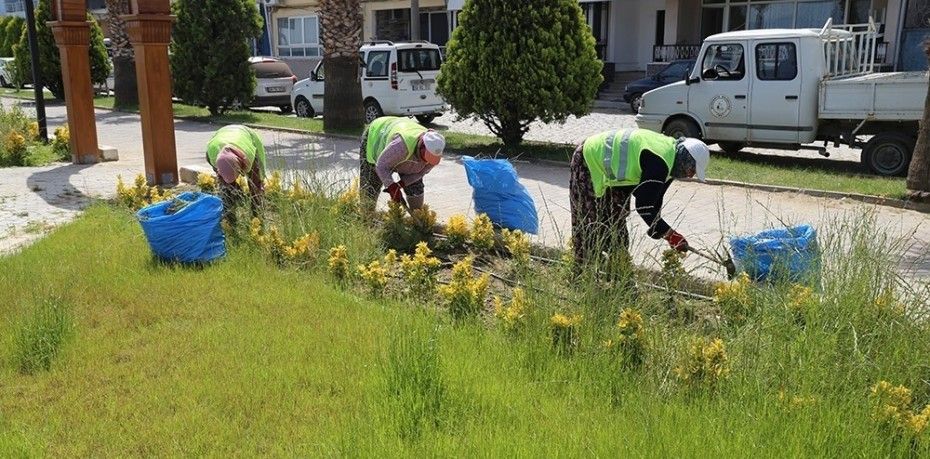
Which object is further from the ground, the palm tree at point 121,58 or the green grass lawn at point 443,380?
the palm tree at point 121,58

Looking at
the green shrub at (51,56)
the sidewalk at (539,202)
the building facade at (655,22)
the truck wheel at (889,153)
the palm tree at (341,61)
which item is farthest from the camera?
the green shrub at (51,56)

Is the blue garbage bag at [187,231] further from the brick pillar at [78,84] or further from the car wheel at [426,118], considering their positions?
the car wheel at [426,118]

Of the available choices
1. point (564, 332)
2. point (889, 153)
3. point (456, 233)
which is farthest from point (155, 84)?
point (889, 153)

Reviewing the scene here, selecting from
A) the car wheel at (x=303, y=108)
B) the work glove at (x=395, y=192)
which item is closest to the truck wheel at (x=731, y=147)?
the work glove at (x=395, y=192)

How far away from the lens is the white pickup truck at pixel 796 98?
10.8 m

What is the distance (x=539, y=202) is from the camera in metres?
9.25

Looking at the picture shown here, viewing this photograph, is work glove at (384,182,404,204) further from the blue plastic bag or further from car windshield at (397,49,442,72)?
car windshield at (397,49,442,72)

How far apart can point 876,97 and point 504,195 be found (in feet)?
22.1

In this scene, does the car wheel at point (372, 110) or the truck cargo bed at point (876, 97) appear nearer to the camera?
the truck cargo bed at point (876, 97)

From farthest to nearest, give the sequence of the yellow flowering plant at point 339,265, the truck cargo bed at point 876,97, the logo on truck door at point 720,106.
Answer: the logo on truck door at point 720,106
the truck cargo bed at point 876,97
the yellow flowering plant at point 339,265

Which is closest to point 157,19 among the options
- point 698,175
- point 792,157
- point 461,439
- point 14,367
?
point 14,367

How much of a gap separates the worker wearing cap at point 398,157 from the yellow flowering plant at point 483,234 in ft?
2.01

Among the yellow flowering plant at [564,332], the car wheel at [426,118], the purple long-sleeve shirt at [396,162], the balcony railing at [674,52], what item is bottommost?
the yellow flowering plant at [564,332]

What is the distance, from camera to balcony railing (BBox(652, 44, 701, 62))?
25.6 m
